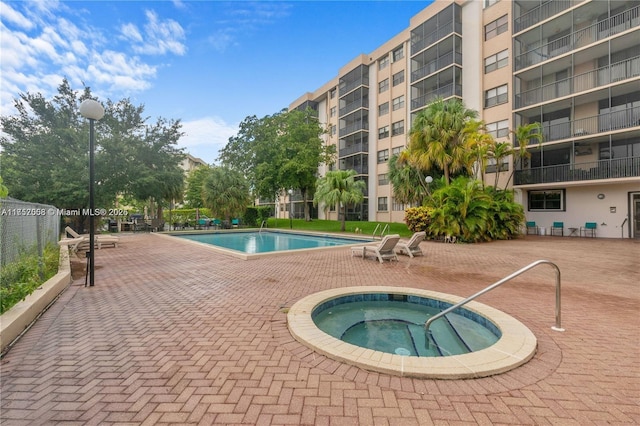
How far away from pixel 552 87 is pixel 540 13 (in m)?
5.59

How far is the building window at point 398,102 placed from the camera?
A: 32406mm

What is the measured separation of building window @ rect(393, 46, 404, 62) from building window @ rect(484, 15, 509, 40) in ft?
31.2

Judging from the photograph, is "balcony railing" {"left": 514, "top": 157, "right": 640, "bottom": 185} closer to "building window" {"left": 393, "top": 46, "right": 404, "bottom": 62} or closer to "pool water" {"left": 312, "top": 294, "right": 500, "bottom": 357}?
"building window" {"left": 393, "top": 46, "right": 404, "bottom": 62}

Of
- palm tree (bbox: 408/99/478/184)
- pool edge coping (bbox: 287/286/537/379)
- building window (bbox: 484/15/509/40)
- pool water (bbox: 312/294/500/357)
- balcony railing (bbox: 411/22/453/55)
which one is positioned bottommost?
pool water (bbox: 312/294/500/357)

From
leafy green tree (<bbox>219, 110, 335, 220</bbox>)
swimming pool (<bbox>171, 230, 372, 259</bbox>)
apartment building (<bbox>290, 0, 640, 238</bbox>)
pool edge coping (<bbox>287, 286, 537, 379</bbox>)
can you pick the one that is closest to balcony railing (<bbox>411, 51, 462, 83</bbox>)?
apartment building (<bbox>290, 0, 640, 238</bbox>)

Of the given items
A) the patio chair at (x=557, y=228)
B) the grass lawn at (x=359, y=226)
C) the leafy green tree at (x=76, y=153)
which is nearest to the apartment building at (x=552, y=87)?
the patio chair at (x=557, y=228)

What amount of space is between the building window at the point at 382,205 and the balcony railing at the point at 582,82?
15.5m

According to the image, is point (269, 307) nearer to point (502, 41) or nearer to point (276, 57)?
point (276, 57)

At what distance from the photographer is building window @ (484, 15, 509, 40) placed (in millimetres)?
23236

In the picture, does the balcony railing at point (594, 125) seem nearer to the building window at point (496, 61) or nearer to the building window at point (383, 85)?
the building window at point (496, 61)

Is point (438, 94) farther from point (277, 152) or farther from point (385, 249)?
point (385, 249)

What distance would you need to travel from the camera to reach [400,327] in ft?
16.9

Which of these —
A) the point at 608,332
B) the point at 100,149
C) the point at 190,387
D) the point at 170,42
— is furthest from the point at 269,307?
the point at 100,149

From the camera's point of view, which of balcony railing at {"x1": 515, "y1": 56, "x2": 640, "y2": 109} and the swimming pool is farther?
the swimming pool
